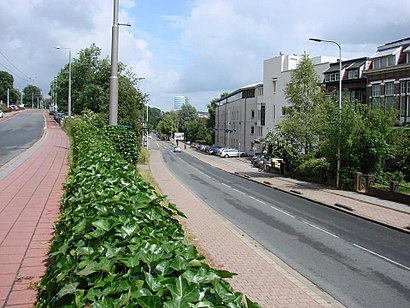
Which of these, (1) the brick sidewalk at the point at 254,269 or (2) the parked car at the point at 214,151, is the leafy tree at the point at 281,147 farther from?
(2) the parked car at the point at 214,151

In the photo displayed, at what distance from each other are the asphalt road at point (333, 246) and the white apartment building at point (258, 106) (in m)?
31.8

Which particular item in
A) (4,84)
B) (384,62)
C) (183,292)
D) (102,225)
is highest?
(4,84)

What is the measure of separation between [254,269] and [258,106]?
7101cm

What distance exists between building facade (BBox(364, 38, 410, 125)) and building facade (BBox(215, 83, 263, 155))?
110 feet

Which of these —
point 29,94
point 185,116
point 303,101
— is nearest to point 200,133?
point 185,116

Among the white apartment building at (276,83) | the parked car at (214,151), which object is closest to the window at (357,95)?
the white apartment building at (276,83)

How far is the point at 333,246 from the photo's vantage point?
45.5 ft

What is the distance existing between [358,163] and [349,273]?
20111mm

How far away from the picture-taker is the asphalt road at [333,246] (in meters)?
9.59

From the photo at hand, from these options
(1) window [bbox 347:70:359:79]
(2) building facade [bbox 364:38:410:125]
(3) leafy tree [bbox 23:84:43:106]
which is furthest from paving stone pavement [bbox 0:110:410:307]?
(3) leafy tree [bbox 23:84:43:106]

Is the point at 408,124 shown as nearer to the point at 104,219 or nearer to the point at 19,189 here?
the point at 19,189

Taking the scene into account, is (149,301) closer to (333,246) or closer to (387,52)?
(333,246)

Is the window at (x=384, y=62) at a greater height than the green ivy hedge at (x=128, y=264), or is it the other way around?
the window at (x=384, y=62)

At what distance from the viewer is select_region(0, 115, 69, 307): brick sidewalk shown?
4.50 metres
